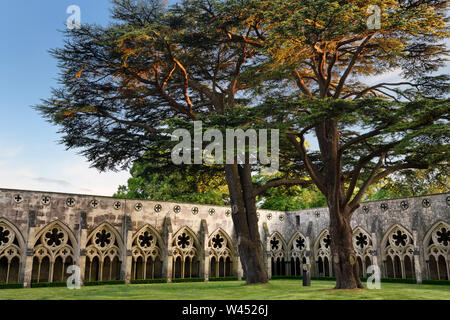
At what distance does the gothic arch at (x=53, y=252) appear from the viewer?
804 inches

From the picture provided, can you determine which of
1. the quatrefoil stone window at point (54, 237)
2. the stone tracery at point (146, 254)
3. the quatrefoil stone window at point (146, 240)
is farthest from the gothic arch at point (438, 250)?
the quatrefoil stone window at point (54, 237)

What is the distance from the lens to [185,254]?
970 inches

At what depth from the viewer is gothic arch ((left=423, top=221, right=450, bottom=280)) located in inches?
844

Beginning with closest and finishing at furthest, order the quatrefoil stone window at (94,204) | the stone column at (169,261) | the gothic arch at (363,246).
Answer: the quatrefoil stone window at (94,204), the stone column at (169,261), the gothic arch at (363,246)

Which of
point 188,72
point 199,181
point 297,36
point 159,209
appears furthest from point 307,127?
point 159,209

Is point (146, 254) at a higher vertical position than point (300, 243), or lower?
lower

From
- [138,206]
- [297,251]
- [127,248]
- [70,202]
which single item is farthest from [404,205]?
[70,202]

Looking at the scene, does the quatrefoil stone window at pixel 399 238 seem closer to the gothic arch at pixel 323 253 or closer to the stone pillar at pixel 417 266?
the stone pillar at pixel 417 266

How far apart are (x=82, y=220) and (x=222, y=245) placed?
9.01 metres

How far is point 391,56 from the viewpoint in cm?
1547

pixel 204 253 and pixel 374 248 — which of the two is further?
pixel 204 253

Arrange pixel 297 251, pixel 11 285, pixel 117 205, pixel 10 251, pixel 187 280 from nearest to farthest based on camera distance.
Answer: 1. pixel 11 285
2. pixel 10 251
3. pixel 117 205
4. pixel 187 280
5. pixel 297 251

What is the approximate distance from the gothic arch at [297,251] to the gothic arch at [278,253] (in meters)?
0.49

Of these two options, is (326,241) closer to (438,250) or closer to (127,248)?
(438,250)
